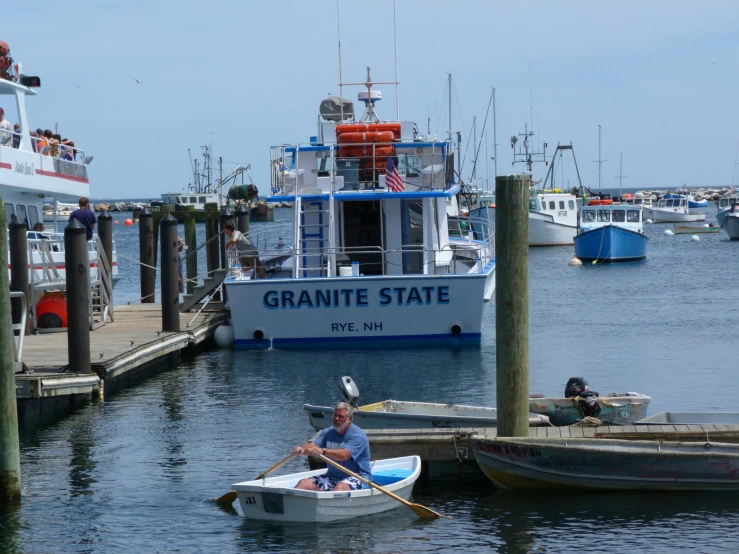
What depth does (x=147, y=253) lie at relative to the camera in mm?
28891

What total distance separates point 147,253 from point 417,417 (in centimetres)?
1543

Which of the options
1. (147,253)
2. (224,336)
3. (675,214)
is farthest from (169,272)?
(675,214)

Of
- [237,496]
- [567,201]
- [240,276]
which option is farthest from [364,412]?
[567,201]

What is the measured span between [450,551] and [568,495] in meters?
2.22

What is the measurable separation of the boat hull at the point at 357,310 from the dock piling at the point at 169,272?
4.55 feet

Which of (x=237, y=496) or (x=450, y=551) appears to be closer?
(x=450, y=551)

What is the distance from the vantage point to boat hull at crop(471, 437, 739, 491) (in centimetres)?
1282

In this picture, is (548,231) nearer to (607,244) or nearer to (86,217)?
(607,244)

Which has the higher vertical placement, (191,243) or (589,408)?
(191,243)

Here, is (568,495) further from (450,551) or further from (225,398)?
(225,398)

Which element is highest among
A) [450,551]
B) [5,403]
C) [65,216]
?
[65,216]

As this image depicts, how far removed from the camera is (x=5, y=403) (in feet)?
39.5

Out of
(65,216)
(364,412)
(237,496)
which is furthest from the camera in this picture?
(65,216)

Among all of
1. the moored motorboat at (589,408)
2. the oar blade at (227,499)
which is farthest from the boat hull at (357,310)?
the oar blade at (227,499)
